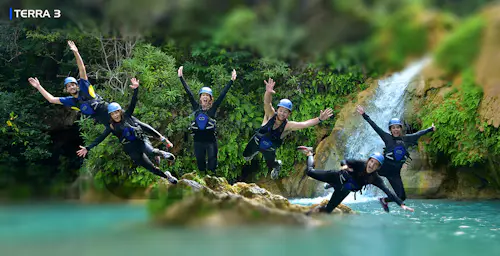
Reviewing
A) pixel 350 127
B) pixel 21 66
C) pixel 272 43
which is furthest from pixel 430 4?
pixel 21 66

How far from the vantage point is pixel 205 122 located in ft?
25.8

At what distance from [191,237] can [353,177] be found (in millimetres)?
2927

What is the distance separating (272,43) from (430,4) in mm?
1478

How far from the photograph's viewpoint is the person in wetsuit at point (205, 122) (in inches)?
302

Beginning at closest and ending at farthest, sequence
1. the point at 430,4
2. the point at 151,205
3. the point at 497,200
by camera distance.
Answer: the point at 430,4, the point at 151,205, the point at 497,200

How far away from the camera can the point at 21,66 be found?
14219 millimetres

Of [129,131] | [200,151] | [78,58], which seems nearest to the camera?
[78,58]

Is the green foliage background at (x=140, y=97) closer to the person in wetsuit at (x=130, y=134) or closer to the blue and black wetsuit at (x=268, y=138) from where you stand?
the person in wetsuit at (x=130, y=134)

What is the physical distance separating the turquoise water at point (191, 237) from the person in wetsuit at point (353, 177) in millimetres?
494

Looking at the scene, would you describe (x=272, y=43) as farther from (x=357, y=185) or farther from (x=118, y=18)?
(x=357, y=185)

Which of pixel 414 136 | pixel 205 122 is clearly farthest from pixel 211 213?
pixel 414 136

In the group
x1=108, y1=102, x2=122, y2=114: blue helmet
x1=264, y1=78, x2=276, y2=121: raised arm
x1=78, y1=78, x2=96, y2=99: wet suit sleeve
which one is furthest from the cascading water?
x1=78, y1=78, x2=96, y2=99: wet suit sleeve

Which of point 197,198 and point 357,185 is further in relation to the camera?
point 357,185

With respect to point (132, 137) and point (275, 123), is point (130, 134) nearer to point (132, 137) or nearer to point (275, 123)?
point (132, 137)
